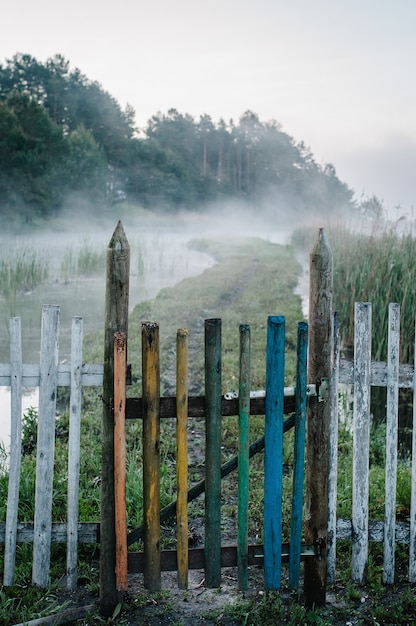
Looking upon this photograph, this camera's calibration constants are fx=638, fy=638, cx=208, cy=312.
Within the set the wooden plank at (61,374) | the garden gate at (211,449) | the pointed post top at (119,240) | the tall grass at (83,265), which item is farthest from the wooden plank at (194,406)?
the tall grass at (83,265)

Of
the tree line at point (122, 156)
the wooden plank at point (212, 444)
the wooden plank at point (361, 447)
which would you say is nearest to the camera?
the wooden plank at point (212, 444)

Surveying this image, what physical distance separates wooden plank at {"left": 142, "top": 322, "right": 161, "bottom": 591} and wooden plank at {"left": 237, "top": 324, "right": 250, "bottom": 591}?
44cm

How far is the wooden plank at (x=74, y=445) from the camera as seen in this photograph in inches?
142

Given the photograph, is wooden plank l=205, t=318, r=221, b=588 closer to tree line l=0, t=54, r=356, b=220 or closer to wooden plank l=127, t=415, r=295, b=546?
wooden plank l=127, t=415, r=295, b=546

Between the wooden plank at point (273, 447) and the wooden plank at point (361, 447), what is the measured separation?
538 mm

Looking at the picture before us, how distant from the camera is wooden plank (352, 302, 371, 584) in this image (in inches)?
147

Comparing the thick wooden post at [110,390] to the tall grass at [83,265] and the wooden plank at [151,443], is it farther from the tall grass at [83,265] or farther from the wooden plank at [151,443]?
the tall grass at [83,265]

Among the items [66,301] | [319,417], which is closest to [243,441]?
[319,417]

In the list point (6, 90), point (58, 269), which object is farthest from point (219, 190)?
point (58, 269)

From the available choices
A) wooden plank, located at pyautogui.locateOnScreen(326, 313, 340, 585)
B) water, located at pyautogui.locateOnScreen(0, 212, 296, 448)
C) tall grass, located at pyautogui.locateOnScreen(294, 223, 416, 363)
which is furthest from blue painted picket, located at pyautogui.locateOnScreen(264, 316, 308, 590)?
tall grass, located at pyautogui.locateOnScreen(294, 223, 416, 363)

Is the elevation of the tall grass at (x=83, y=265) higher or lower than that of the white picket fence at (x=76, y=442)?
higher

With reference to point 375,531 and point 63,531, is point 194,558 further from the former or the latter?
point 375,531

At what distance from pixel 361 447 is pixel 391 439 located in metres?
0.19

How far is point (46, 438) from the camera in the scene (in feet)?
12.3
